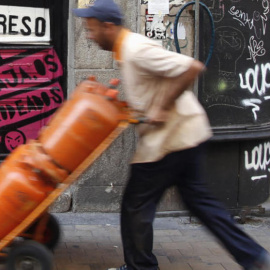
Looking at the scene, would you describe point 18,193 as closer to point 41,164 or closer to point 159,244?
point 41,164

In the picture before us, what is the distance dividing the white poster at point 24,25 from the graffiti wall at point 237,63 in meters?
1.58

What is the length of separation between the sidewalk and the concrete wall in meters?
0.14

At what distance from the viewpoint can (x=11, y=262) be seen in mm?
3629

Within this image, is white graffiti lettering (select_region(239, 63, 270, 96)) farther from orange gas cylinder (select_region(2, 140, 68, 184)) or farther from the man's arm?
orange gas cylinder (select_region(2, 140, 68, 184))

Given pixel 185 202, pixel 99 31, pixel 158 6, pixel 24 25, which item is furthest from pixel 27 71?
pixel 185 202

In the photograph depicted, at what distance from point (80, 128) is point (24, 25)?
2729 millimetres

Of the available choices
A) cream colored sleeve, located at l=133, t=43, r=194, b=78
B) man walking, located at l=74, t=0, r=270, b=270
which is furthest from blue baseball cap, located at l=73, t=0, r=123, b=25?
cream colored sleeve, located at l=133, t=43, r=194, b=78

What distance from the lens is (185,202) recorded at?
3846mm

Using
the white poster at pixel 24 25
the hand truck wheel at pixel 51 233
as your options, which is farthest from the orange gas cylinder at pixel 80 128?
the white poster at pixel 24 25

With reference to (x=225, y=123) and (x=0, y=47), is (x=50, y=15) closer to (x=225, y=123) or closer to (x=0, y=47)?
(x=0, y=47)

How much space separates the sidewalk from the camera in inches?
178

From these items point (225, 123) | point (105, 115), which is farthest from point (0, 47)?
point (105, 115)

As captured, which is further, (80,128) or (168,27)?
(168,27)

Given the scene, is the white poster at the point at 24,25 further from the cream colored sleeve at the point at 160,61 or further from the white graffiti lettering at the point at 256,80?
the cream colored sleeve at the point at 160,61
